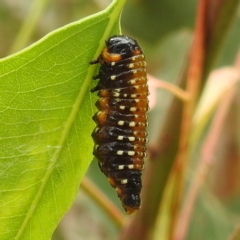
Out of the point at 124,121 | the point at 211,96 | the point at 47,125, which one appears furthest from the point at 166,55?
the point at 47,125

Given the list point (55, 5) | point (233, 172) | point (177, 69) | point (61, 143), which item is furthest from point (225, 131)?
point (61, 143)

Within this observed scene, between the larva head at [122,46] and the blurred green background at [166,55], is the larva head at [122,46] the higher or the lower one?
the higher one

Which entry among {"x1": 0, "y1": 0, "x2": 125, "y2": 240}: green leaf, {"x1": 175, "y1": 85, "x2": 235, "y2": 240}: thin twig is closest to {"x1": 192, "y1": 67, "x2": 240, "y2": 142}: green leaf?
{"x1": 175, "y1": 85, "x2": 235, "y2": 240}: thin twig

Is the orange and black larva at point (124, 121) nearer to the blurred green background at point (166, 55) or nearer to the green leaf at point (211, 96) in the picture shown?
the green leaf at point (211, 96)

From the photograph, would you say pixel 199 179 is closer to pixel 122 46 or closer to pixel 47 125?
pixel 122 46

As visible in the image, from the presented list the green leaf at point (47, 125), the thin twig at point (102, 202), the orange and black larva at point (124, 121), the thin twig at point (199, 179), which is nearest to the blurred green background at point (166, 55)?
the thin twig at point (199, 179)

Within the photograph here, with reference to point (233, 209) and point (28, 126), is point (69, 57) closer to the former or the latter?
point (28, 126)
